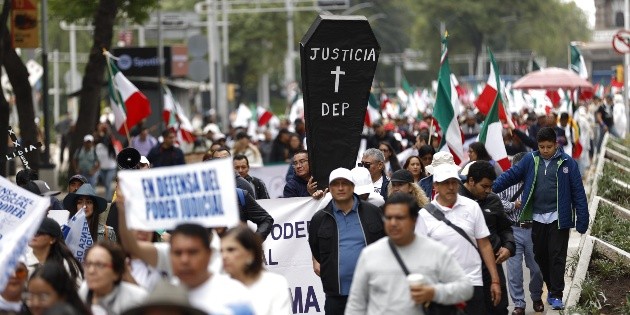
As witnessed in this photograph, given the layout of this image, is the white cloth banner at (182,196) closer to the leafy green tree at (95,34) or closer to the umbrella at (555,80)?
the leafy green tree at (95,34)

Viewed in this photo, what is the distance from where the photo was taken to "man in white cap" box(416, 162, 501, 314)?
10070 millimetres

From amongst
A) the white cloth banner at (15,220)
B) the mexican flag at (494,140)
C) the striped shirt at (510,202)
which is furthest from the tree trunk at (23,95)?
the white cloth banner at (15,220)

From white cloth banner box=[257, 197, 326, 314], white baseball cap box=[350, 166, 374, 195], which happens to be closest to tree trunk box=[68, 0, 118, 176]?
white cloth banner box=[257, 197, 326, 314]

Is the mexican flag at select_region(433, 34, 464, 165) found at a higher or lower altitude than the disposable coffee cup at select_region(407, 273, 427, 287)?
lower

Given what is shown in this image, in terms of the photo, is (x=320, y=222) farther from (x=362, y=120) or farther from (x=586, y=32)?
(x=586, y=32)

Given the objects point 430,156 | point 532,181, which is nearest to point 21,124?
point 430,156

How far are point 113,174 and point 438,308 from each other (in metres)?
20.3

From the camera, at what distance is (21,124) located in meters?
26.2

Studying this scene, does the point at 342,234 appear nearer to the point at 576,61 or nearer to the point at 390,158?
the point at 390,158

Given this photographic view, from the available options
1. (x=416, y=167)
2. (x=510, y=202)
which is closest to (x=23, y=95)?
(x=416, y=167)

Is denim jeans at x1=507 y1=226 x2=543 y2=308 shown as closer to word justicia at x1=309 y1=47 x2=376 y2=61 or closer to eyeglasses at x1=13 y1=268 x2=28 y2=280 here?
word justicia at x1=309 y1=47 x2=376 y2=61

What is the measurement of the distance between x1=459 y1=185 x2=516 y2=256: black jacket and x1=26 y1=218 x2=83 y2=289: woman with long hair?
3.15 m

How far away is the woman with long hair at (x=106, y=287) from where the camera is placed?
24.3ft

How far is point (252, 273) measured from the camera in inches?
301
